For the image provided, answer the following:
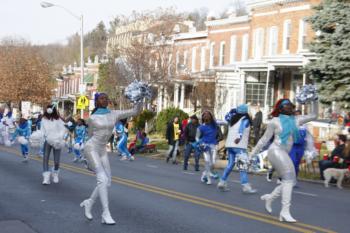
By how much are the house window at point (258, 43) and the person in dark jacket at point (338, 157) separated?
2005cm

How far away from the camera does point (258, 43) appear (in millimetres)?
37406

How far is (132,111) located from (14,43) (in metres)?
66.3

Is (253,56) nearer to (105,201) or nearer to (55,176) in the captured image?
(55,176)

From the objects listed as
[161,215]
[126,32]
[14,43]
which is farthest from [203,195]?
[14,43]

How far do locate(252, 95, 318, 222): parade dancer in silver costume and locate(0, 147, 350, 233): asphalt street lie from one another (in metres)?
0.33

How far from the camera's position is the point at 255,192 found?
1346cm

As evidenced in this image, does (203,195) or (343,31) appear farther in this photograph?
(343,31)

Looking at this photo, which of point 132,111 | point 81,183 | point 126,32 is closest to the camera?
point 132,111

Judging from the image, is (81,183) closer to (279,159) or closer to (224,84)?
(279,159)

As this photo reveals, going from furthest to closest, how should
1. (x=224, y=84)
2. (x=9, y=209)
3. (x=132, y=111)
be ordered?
(x=224, y=84) → (x=9, y=209) → (x=132, y=111)

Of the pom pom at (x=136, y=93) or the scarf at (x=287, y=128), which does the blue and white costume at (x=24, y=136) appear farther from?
the scarf at (x=287, y=128)

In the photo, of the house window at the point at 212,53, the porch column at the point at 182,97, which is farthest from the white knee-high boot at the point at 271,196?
the porch column at the point at 182,97

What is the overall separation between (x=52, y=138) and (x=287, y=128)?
6.18 metres

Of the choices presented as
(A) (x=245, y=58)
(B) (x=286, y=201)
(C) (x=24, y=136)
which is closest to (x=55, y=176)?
(B) (x=286, y=201)
